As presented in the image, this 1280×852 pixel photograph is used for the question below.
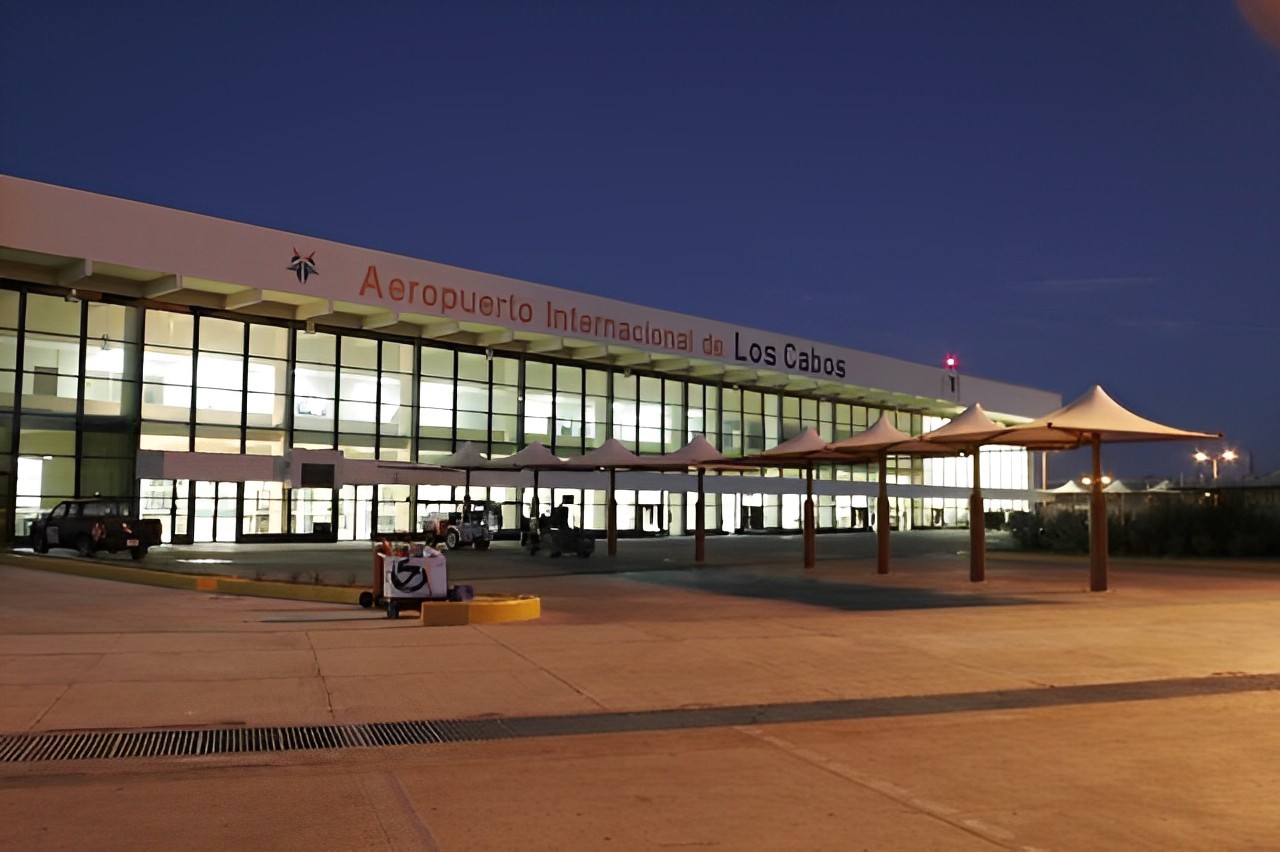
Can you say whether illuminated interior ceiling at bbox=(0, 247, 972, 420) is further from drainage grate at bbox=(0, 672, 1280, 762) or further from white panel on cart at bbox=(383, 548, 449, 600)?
drainage grate at bbox=(0, 672, 1280, 762)

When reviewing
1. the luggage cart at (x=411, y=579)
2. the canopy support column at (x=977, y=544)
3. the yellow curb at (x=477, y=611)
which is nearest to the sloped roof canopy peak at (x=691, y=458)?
the canopy support column at (x=977, y=544)

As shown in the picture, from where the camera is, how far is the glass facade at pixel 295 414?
3891cm

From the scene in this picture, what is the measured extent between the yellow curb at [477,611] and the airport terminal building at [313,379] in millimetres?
25355

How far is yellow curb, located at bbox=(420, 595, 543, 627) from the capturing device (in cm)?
1670

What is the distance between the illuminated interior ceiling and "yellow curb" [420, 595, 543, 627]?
2538 cm

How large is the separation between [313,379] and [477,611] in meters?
31.2

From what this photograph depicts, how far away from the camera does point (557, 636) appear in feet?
50.7

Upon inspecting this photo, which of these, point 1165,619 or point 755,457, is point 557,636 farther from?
point 755,457

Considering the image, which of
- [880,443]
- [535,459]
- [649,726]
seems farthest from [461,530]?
[649,726]

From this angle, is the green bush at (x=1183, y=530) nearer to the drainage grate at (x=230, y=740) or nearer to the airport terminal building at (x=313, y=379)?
the airport terminal building at (x=313, y=379)

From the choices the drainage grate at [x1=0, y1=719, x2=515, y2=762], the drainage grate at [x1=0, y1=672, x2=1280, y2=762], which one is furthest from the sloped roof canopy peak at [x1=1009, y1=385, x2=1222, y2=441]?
the drainage grate at [x1=0, y1=719, x2=515, y2=762]

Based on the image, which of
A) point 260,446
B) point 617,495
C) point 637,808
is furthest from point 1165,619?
point 617,495

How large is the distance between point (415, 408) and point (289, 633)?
33.6 meters

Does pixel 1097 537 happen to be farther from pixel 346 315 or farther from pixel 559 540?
pixel 346 315
